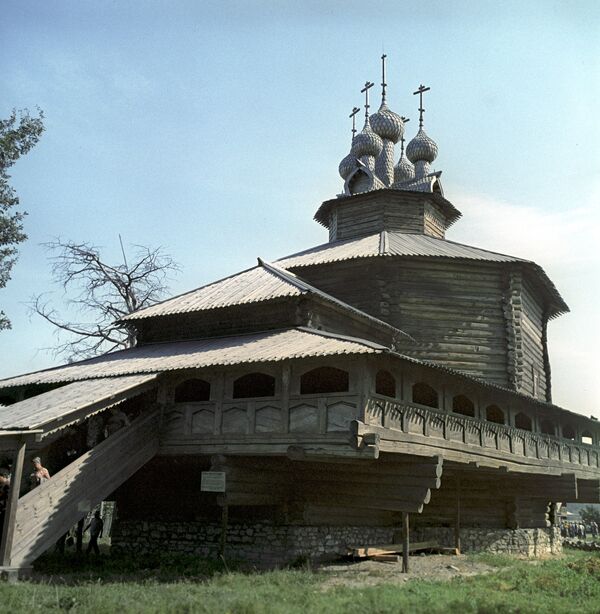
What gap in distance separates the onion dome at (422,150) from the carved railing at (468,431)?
14.9m

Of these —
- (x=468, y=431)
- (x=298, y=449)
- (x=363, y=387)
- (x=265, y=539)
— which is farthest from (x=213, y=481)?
(x=468, y=431)

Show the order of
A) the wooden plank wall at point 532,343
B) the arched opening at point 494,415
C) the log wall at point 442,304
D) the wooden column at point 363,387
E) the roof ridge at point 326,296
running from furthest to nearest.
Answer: the wooden plank wall at point 532,343
the log wall at point 442,304
the arched opening at point 494,415
the roof ridge at point 326,296
the wooden column at point 363,387

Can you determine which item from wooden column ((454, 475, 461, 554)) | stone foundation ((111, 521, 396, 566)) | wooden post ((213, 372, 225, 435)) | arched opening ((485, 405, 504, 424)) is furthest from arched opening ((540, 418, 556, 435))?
wooden post ((213, 372, 225, 435))

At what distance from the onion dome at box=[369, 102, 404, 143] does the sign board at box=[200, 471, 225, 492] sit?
21844 millimetres

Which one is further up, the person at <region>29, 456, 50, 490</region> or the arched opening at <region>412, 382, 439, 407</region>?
the arched opening at <region>412, 382, 439, 407</region>

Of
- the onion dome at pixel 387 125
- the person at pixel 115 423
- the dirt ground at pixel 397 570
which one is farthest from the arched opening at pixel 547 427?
the onion dome at pixel 387 125

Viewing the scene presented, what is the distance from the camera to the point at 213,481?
15367 mm

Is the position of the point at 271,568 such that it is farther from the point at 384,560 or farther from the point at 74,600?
the point at 74,600

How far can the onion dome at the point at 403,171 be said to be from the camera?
112 ft

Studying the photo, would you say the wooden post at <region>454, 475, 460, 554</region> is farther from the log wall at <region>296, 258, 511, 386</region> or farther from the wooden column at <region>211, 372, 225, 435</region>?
the wooden column at <region>211, 372, 225, 435</region>

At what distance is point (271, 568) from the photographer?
1579 cm

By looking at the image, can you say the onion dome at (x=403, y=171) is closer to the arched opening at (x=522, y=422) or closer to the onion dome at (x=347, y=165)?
the onion dome at (x=347, y=165)

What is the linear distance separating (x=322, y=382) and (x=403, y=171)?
689 inches

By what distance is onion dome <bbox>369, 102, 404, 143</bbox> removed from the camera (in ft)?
108
